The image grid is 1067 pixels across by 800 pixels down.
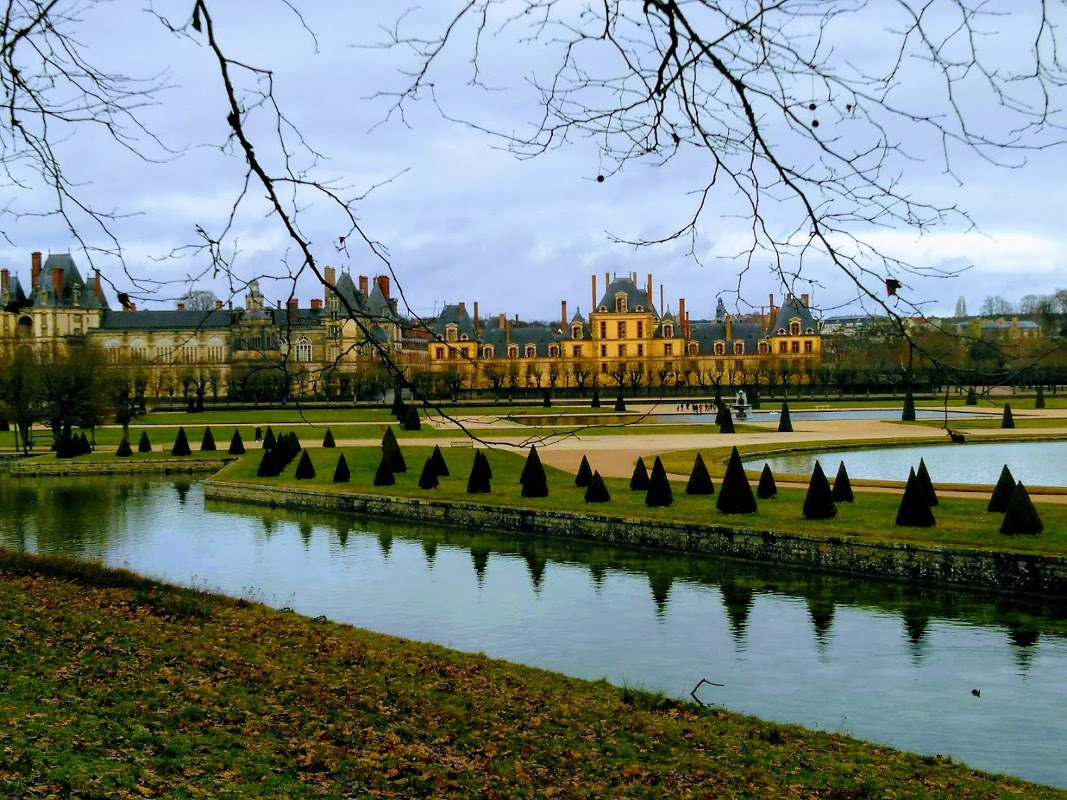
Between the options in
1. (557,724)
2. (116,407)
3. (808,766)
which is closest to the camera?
(808,766)

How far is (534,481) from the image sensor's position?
18125 millimetres

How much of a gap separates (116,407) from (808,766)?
3441cm

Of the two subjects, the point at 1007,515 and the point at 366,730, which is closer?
the point at 366,730

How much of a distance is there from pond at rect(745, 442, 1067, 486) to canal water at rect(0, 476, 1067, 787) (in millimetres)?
7213

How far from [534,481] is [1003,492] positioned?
7.00 m

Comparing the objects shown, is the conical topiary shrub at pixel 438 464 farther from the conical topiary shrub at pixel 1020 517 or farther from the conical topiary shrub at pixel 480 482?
the conical topiary shrub at pixel 1020 517

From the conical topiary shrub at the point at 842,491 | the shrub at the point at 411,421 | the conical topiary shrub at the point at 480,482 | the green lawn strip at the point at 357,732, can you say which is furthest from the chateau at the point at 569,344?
the green lawn strip at the point at 357,732

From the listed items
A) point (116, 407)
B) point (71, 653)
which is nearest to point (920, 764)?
point (71, 653)

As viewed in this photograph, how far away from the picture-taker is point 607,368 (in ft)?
249

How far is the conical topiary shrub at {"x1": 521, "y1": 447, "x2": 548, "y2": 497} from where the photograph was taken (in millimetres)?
18000

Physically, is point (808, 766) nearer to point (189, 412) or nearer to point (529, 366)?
point (189, 412)

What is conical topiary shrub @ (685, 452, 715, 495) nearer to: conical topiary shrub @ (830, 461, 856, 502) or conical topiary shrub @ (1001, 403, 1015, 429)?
conical topiary shrub @ (830, 461, 856, 502)

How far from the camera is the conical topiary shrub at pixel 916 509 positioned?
13.7 m

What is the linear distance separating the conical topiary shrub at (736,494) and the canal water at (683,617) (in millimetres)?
1579
